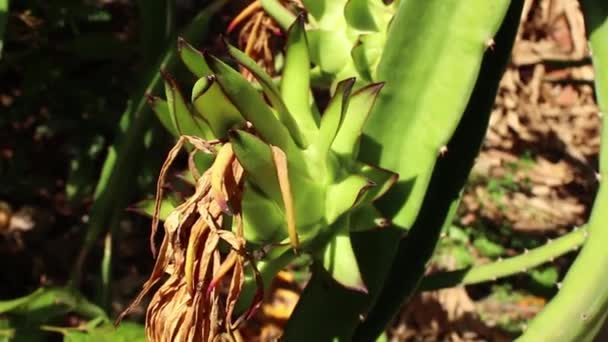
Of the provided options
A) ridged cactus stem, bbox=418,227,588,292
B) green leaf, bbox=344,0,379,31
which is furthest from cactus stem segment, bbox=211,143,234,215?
ridged cactus stem, bbox=418,227,588,292

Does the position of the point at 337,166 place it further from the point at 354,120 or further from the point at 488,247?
the point at 488,247

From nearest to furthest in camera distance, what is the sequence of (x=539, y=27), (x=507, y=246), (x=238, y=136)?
(x=238, y=136), (x=507, y=246), (x=539, y=27)

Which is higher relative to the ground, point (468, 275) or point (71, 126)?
point (468, 275)

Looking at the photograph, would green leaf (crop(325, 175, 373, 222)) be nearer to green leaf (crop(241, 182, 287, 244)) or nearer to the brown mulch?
green leaf (crop(241, 182, 287, 244))

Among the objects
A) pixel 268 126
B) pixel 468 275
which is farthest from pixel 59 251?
pixel 268 126

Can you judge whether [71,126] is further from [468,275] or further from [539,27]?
[539,27]

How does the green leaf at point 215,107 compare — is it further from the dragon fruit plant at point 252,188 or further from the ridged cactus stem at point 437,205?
the ridged cactus stem at point 437,205
